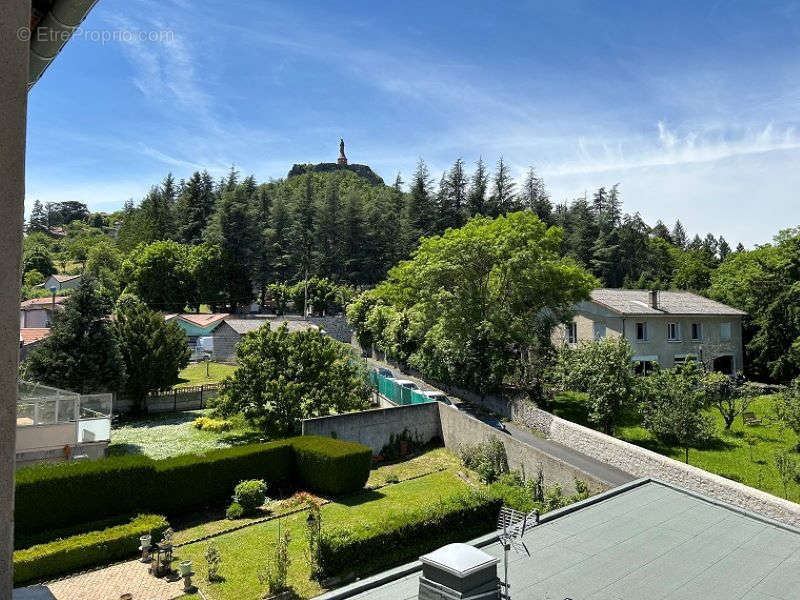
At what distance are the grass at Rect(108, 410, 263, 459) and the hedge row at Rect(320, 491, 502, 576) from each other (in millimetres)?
12048

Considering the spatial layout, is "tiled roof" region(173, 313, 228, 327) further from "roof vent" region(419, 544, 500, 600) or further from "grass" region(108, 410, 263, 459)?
"roof vent" region(419, 544, 500, 600)

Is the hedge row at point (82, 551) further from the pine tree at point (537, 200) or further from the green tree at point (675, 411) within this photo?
the pine tree at point (537, 200)

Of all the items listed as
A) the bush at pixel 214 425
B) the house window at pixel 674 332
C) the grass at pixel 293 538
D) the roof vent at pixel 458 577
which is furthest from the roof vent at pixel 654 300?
the roof vent at pixel 458 577

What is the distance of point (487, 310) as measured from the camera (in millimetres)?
34750

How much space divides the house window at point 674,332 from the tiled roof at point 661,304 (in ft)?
3.14

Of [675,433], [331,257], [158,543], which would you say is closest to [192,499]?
[158,543]

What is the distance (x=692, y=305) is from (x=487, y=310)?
18.1m

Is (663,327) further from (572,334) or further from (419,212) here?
(419,212)

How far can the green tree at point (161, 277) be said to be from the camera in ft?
242

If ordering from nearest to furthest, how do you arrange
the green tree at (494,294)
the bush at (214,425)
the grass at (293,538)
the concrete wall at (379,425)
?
the grass at (293,538)
the concrete wall at (379,425)
the bush at (214,425)
the green tree at (494,294)

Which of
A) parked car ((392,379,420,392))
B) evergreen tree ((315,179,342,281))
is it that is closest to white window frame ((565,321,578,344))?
parked car ((392,379,420,392))

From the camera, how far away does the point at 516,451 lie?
76.0ft

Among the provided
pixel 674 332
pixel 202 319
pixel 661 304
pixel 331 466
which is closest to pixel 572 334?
pixel 661 304

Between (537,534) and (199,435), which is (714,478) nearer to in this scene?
(537,534)
